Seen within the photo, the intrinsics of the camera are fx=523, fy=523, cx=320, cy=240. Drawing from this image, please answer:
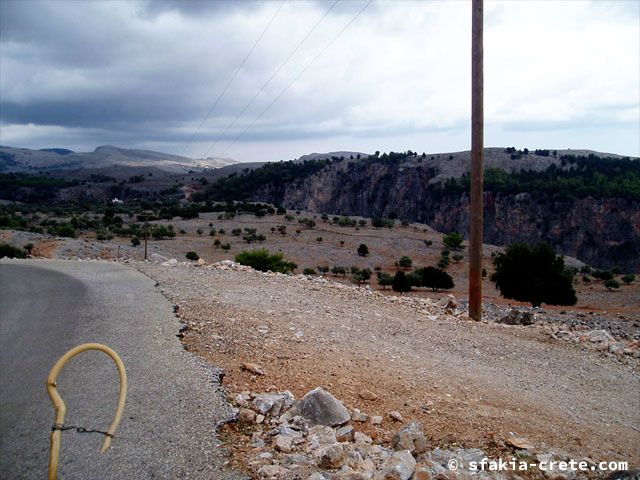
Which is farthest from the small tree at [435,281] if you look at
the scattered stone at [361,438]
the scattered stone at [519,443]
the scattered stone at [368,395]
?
the scattered stone at [361,438]

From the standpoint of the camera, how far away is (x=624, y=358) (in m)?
9.76

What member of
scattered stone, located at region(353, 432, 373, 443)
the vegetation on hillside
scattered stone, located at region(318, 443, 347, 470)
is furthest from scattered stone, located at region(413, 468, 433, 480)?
the vegetation on hillside

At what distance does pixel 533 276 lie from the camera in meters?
29.3

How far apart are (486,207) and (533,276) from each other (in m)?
56.8

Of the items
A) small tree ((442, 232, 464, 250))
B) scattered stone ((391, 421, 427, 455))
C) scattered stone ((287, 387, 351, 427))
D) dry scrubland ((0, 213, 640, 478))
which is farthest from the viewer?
small tree ((442, 232, 464, 250))

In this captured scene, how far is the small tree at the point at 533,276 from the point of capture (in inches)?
1150

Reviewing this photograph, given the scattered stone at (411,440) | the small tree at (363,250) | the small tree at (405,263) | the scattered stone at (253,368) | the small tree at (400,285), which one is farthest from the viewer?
the small tree at (363,250)

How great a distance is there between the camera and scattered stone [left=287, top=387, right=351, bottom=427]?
5.12 meters

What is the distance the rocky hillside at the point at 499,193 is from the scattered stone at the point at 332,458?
242 ft

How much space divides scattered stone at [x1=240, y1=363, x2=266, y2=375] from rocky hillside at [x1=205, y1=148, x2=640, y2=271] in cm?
7246

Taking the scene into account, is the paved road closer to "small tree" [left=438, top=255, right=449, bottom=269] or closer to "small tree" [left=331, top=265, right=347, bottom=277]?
"small tree" [left=331, top=265, right=347, bottom=277]

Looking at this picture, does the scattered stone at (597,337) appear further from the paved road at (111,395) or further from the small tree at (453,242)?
the small tree at (453,242)

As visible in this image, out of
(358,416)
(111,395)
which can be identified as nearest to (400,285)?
(358,416)

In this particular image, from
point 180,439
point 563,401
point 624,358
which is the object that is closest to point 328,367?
point 180,439
